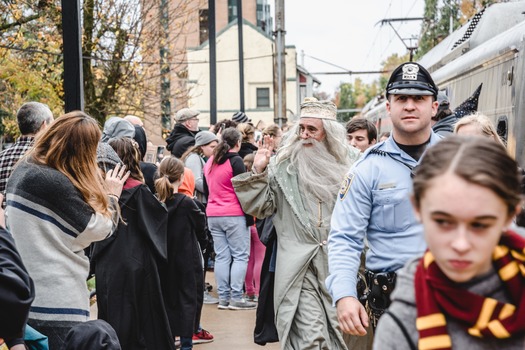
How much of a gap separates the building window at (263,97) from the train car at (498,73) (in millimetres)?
39316

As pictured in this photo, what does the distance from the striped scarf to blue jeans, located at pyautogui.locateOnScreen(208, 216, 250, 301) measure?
7762 millimetres

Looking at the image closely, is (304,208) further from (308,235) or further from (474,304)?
A: (474,304)

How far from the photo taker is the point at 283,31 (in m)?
22.1

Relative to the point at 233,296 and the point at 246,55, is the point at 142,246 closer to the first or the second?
the point at 233,296

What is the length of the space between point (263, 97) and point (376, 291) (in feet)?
166

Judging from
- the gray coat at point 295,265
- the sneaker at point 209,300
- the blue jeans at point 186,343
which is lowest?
the sneaker at point 209,300

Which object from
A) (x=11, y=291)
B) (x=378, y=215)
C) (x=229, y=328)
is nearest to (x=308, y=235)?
(x=378, y=215)

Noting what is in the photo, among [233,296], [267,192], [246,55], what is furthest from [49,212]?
[246,55]

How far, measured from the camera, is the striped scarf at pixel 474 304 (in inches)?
72.7

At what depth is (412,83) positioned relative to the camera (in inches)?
160

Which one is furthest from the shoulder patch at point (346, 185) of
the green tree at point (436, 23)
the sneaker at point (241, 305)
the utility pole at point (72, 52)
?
the green tree at point (436, 23)

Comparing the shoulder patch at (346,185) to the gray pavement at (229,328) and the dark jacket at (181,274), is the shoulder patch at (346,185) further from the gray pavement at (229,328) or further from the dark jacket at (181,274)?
the gray pavement at (229,328)

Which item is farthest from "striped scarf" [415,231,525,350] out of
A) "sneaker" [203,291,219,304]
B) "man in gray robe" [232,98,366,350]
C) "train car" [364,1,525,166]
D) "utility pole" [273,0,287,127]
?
"utility pole" [273,0,287,127]

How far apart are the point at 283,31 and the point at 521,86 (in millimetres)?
13808
